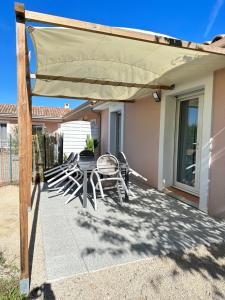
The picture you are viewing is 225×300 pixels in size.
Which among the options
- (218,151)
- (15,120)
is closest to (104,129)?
(218,151)

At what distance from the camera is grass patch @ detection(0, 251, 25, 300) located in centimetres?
207

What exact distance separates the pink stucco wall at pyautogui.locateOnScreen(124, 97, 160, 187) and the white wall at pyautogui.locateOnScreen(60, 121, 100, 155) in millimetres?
2509

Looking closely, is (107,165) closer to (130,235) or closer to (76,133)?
(130,235)

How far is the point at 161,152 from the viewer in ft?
18.8

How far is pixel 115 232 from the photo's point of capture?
334 centimetres

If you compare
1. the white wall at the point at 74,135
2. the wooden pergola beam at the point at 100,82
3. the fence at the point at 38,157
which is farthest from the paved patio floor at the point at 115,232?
the white wall at the point at 74,135

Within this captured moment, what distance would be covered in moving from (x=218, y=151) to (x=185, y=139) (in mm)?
1442

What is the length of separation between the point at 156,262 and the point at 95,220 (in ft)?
4.83

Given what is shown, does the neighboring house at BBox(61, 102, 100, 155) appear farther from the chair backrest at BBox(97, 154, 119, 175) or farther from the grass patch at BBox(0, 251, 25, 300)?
the grass patch at BBox(0, 251, 25, 300)

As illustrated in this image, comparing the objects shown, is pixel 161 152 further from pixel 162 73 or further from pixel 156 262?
pixel 156 262

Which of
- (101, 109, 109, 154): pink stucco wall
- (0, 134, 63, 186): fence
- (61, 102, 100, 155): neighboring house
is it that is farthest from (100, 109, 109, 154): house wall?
(0, 134, 63, 186): fence

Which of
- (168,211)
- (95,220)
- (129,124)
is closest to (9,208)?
(95,220)

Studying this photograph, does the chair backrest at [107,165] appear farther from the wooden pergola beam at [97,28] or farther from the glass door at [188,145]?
the wooden pergola beam at [97,28]

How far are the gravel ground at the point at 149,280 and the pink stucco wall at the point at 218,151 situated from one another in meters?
1.21
